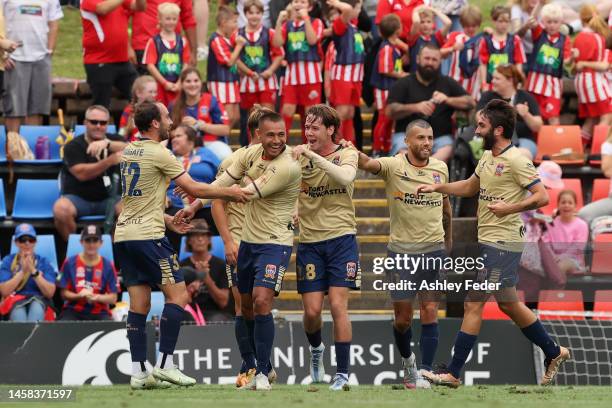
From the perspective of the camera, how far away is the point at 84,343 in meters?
15.6

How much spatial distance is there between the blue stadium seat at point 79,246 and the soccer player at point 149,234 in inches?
184

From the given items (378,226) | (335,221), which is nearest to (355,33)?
(378,226)

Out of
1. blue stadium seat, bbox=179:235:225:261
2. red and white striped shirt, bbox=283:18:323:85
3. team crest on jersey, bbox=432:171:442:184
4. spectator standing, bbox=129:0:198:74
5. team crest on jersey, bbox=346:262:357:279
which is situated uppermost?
spectator standing, bbox=129:0:198:74

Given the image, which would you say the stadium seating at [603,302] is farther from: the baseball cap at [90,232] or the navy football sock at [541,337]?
the baseball cap at [90,232]

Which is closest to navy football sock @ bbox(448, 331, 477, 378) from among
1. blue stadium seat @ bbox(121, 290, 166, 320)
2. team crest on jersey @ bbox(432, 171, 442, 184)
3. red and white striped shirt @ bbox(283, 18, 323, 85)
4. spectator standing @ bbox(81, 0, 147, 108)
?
team crest on jersey @ bbox(432, 171, 442, 184)

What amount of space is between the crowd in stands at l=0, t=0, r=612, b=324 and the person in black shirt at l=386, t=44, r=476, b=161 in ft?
0.06

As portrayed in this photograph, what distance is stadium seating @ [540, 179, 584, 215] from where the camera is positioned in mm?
17859

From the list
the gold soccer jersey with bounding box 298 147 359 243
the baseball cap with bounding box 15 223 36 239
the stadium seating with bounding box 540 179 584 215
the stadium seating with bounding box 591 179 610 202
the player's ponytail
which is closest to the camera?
the gold soccer jersey with bounding box 298 147 359 243

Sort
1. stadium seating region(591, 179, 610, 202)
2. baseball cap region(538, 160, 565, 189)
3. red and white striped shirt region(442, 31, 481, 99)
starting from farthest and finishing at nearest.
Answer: red and white striped shirt region(442, 31, 481, 99)
stadium seating region(591, 179, 610, 202)
baseball cap region(538, 160, 565, 189)

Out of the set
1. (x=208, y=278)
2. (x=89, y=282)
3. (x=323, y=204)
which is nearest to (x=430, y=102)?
(x=208, y=278)

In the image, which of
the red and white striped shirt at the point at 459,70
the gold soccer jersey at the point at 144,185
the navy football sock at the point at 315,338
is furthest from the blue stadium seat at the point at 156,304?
the red and white striped shirt at the point at 459,70

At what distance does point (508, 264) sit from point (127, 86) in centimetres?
775

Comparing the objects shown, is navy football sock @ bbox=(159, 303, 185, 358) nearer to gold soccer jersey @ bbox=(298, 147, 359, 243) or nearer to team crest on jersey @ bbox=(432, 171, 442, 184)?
gold soccer jersey @ bbox=(298, 147, 359, 243)

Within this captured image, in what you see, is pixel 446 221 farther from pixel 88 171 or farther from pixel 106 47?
pixel 106 47
